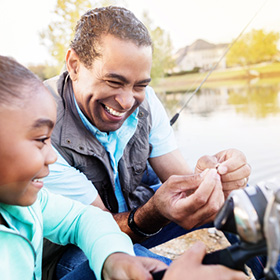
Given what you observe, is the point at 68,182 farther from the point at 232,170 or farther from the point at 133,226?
the point at 232,170

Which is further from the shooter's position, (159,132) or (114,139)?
(159,132)

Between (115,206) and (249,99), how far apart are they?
478 inches

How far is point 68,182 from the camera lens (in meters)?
1.70

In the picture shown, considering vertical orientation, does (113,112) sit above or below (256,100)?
above

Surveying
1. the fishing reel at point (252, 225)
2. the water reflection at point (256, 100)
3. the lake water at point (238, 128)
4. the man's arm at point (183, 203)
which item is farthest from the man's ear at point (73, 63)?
the water reflection at point (256, 100)

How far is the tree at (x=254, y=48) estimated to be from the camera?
38.4ft

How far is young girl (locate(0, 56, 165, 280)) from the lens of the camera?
0.93 meters

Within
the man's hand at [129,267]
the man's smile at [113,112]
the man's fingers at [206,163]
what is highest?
the man's smile at [113,112]

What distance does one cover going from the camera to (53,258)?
5.16ft

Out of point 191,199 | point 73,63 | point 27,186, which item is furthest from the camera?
point 73,63

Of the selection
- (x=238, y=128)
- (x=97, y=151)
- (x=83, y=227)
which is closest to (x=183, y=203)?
(x=83, y=227)

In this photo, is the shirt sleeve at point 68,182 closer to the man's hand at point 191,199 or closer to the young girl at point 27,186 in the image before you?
the man's hand at point 191,199

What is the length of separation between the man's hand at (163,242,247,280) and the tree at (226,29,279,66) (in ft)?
36.8

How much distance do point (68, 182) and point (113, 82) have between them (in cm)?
55
